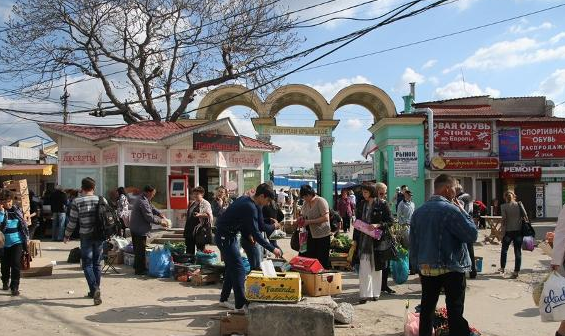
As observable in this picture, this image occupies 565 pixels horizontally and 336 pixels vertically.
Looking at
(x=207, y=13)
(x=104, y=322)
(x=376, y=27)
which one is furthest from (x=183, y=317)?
(x=207, y=13)

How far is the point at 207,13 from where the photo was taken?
22.7 metres

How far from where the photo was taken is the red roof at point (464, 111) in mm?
28828

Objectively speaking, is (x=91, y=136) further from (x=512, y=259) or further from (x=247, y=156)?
(x=512, y=259)

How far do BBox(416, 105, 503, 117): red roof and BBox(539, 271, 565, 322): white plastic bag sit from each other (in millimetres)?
24752

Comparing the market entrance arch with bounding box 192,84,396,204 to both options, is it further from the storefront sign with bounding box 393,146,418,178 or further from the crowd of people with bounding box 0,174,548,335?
the crowd of people with bounding box 0,174,548,335

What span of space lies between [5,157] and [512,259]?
107ft

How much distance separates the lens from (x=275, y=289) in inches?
250

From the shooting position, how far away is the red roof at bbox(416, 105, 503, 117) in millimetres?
28828

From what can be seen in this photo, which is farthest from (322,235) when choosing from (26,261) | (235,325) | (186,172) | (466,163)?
(466,163)

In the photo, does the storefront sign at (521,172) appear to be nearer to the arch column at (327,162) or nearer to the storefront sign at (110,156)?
the arch column at (327,162)

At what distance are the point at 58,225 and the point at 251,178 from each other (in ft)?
23.6

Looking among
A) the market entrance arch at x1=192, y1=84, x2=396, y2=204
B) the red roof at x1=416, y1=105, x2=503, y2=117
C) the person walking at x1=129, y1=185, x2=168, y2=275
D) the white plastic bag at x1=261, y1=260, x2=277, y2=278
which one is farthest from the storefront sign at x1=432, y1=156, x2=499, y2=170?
the white plastic bag at x1=261, y1=260, x2=277, y2=278

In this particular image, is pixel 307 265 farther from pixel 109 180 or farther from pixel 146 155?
pixel 109 180

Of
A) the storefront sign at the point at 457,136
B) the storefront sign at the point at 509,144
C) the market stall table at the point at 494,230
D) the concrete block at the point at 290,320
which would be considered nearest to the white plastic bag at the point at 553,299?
the concrete block at the point at 290,320
